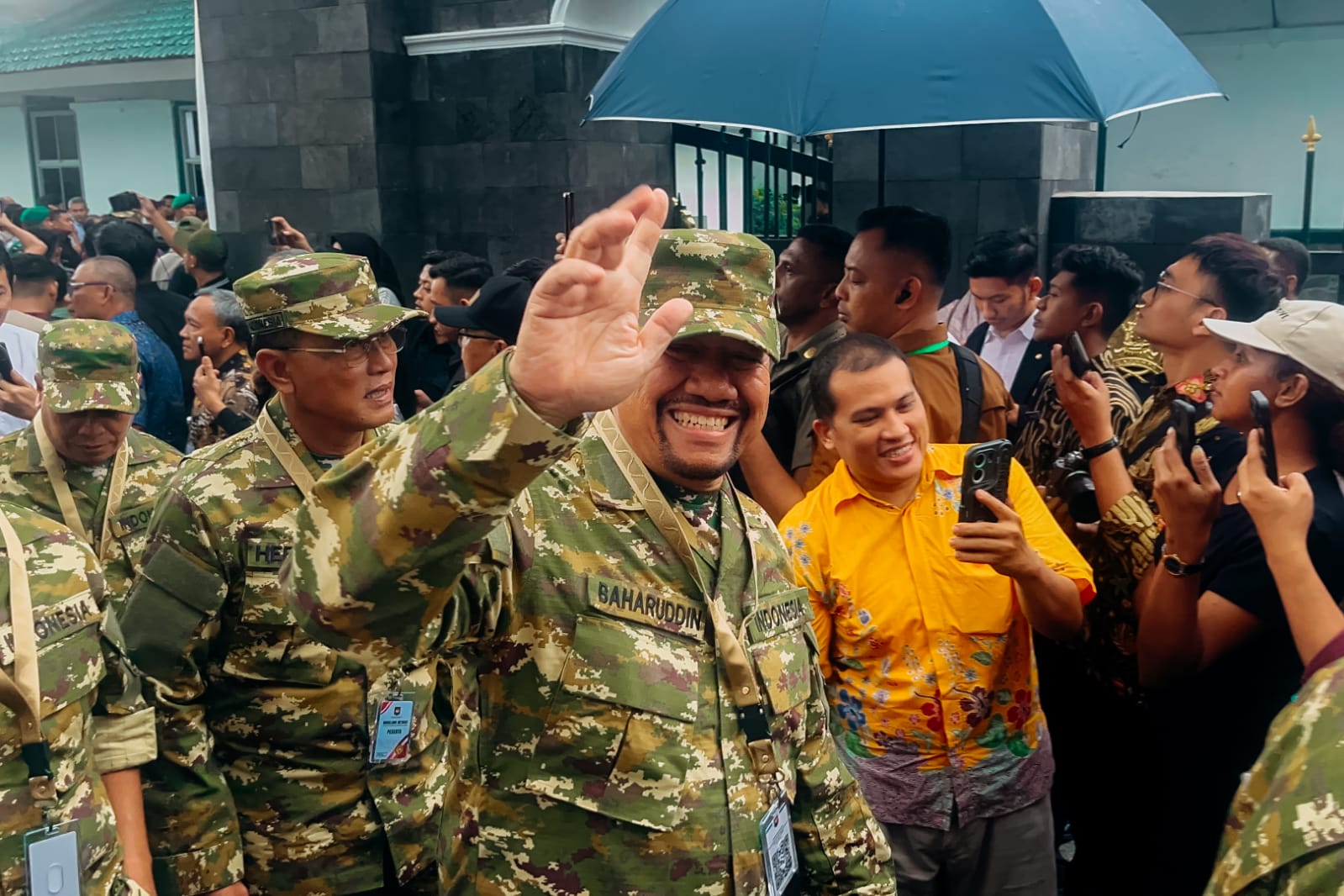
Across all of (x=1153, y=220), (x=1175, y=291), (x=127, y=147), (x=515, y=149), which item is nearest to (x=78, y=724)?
(x=1175, y=291)

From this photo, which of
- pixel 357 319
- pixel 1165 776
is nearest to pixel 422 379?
pixel 357 319

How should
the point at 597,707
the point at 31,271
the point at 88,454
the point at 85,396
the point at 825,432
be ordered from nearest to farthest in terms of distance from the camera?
the point at 597,707 → the point at 825,432 → the point at 85,396 → the point at 88,454 → the point at 31,271

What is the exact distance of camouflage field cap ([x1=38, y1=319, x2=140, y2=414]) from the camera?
3412 millimetres

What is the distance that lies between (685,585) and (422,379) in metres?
4.00

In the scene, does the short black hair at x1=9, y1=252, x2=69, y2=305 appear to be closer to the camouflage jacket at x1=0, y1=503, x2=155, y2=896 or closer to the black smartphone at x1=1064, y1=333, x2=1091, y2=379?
the camouflage jacket at x1=0, y1=503, x2=155, y2=896

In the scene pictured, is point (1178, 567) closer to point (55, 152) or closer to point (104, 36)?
point (104, 36)

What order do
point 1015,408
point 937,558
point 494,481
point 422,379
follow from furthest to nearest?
point 422,379
point 1015,408
point 937,558
point 494,481

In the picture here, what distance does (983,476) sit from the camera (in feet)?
8.59

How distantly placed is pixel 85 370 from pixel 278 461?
3.92 feet

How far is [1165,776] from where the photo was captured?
297 cm

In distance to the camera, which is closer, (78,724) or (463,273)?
→ (78,724)

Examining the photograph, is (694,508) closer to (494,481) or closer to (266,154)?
(494,481)

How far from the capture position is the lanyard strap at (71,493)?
3.45 metres

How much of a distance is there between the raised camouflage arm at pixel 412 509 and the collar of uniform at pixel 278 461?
1336 mm
